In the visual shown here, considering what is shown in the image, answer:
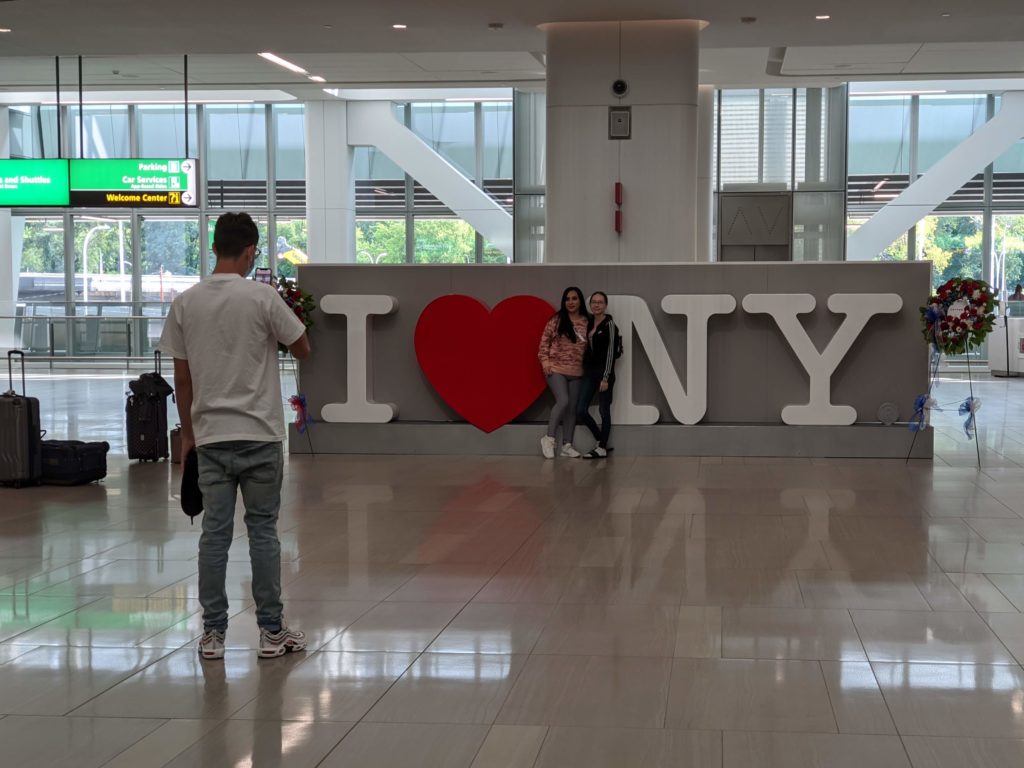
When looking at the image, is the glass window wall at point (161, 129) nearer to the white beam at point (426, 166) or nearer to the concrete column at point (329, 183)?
the concrete column at point (329, 183)

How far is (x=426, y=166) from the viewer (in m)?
24.6

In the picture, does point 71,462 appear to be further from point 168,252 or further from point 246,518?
point 168,252

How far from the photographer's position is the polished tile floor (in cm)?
378

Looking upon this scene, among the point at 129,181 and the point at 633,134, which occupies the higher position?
the point at 633,134

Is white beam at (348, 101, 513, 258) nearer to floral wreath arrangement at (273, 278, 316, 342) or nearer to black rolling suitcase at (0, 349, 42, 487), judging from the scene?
floral wreath arrangement at (273, 278, 316, 342)

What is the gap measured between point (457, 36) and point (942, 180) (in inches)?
545

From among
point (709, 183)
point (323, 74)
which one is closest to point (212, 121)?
point (323, 74)

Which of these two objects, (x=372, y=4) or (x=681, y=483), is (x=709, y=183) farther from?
(x=681, y=483)

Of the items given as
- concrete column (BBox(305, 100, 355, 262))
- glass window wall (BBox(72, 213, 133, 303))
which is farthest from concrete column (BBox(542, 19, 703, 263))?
glass window wall (BBox(72, 213, 133, 303))

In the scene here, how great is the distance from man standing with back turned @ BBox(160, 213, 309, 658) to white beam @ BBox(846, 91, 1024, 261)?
20.7m

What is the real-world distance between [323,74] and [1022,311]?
1382 centimetres

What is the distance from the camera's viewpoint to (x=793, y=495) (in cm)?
866

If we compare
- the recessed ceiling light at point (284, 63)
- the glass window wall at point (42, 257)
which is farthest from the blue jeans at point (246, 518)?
the glass window wall at point (42, 257)

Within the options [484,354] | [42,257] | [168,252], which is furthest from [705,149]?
[42,257]
